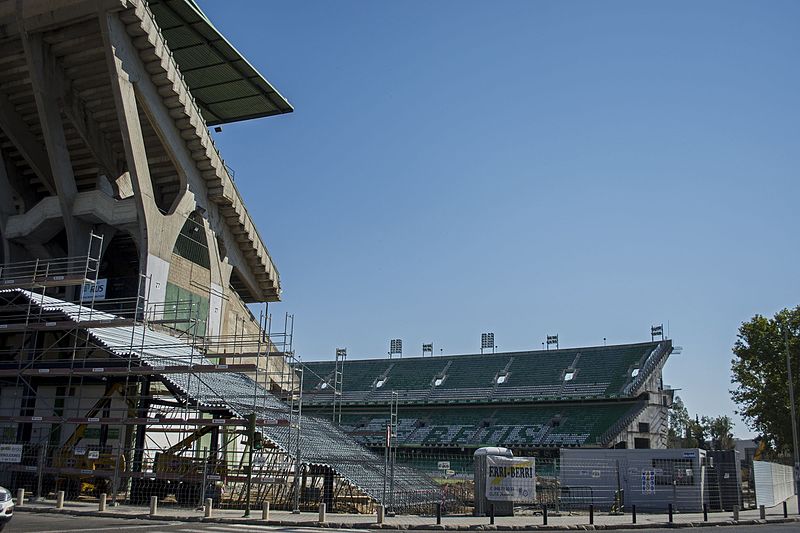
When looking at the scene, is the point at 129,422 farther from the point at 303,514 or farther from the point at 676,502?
the point at 676,502

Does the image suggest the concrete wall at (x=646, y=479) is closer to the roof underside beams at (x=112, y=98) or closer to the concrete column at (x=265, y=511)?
the concrete column at (x=265, y=511)

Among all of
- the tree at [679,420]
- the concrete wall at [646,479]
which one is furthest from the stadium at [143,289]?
the tree at [679,420]

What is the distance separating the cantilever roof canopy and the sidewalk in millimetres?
25094

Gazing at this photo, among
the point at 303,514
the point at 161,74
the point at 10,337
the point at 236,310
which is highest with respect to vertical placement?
the point at 161,74

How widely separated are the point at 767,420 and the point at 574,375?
1600 centimetres

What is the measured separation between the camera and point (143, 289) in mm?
33531

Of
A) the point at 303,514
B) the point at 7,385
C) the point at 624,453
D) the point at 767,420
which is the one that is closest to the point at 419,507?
the point at 303,514

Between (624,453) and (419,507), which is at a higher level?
(624,453)

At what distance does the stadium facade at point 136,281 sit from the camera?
26188mm

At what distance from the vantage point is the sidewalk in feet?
67.3

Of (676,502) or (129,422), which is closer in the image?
(129,422)

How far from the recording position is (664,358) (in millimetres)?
61875

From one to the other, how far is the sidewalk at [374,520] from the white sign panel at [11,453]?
281 centimetres

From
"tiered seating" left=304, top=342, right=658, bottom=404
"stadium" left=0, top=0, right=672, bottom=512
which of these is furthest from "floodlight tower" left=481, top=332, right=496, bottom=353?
"stadium" left=0, top=0, right=672, bottom=512
